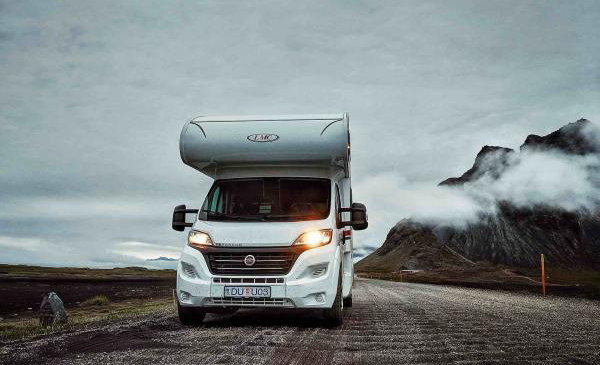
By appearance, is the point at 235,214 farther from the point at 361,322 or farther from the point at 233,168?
the point at 361,322

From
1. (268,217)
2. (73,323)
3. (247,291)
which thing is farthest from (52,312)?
(268,217)

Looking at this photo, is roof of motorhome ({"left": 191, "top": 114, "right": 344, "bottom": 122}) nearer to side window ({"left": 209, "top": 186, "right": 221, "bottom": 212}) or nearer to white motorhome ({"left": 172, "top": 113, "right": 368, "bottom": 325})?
white motorhome ({"left": 172, "top": 113, "right": 368, "bottom": 325})

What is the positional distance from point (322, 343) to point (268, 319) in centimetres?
292

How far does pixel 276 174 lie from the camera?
9.32 meters

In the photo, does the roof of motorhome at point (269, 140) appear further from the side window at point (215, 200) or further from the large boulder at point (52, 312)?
the large boulder at point (52, 312)

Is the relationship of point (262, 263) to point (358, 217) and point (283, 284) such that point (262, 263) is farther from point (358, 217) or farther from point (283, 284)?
point (358, 217)

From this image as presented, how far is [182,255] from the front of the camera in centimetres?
826

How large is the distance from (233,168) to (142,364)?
4761 mm

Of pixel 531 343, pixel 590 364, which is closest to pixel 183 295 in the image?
pixel 531 343

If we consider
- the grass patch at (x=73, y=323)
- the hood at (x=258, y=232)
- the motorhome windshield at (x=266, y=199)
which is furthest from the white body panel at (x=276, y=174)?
the grass patch at (x=73, y=323)

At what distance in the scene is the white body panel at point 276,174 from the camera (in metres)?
7.92

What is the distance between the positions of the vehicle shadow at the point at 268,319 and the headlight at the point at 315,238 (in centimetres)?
103

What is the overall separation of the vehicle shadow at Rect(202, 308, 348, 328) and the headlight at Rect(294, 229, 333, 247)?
1029 millimetres

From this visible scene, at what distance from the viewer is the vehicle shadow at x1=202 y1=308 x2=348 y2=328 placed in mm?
8430
